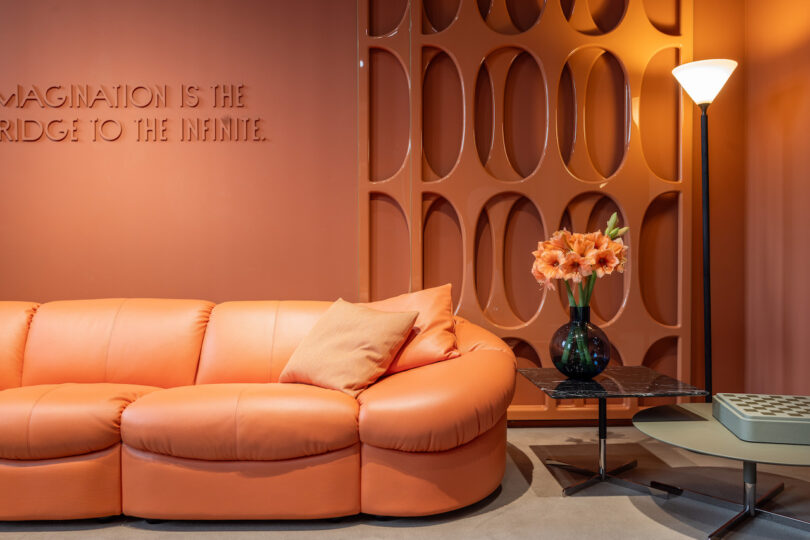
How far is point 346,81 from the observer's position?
3270mm

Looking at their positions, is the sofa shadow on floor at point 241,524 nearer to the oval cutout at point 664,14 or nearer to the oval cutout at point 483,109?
the oval cutout at point 483,109

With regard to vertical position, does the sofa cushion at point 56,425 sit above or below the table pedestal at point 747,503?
above

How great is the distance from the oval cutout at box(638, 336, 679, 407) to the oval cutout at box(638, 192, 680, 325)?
4.9 inches

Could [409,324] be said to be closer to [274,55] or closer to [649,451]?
[649,451]

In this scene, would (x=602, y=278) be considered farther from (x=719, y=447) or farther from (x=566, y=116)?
(x=719, y=447)

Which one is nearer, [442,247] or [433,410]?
[433,410]

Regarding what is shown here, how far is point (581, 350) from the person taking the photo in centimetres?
243

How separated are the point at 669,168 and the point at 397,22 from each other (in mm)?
1685

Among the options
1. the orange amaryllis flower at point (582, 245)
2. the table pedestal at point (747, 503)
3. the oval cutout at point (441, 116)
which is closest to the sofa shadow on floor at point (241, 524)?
the table pedestal at point (747, 503)

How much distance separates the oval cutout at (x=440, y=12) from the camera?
3262 mm

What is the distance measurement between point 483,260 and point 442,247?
234 millimetres

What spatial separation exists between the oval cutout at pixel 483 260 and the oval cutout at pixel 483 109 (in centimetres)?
36

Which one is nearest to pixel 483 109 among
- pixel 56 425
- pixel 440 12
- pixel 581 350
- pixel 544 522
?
pixel 440 12

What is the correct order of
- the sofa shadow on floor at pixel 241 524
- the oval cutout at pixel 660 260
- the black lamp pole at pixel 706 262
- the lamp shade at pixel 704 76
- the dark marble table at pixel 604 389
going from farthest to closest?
the oval cutout at pixel 660 260 → the black lamp pole at pixel 706 262 → the lamp shade at pixel 704 76 → the dark marble table at pixel 604 389 → the sofa shadow on floor at pixel 241 524
